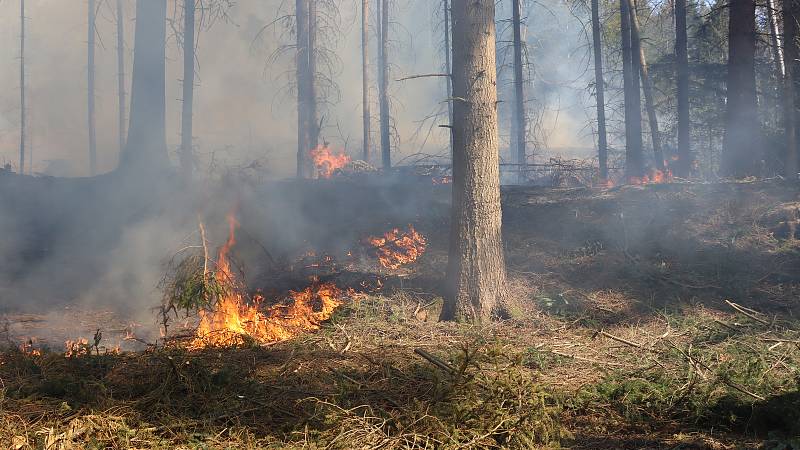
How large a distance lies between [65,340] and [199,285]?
2.43m

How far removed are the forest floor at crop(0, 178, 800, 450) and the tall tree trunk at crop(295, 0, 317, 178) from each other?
41.5 feet

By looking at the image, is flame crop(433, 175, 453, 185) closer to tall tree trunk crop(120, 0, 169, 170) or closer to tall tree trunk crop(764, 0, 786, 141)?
tall tree trunk crop(120, 0, 169, 170)

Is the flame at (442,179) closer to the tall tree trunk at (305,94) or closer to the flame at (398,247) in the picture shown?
the flame at (398,247)

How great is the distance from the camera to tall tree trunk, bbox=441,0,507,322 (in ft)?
25.3

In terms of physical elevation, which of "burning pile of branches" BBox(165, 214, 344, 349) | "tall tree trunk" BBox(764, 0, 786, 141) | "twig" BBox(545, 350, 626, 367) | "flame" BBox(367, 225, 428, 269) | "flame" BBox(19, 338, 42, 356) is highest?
"tall tree trunk" BBox(764, 0, 786, 141)

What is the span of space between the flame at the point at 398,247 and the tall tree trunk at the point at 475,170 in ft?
7.45

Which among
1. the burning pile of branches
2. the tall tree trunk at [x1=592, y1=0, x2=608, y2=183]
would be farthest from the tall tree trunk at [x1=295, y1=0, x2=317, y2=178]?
the burning pile of branches

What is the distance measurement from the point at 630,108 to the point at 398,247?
13506 mm

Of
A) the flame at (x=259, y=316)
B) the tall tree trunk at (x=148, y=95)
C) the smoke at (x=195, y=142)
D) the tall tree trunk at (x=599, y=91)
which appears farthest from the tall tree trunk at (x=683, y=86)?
the tall tree trunk at (x=148, y=95)

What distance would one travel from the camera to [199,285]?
676 centimetres

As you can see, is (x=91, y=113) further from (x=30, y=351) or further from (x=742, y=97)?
(x=742, y=97)

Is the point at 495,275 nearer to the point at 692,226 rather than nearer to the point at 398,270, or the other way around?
the point at 398,270

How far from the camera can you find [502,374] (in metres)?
4.76

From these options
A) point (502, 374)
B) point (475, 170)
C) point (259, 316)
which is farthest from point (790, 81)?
point (259, 316)
